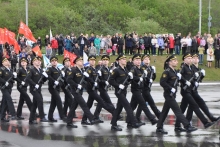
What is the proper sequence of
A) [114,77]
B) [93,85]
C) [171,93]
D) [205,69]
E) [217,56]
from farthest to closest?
1. [205,69]
2. [217,56]
3. [93,85]
4. [114,77]
5. [171,93]

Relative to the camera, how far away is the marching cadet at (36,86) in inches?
634

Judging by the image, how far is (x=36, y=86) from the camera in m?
16.0

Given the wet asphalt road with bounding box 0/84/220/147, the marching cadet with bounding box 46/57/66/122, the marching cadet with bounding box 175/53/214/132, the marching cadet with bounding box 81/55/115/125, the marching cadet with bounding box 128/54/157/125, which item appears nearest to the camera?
the wet asphalt road with bounding box 0/84/220/147

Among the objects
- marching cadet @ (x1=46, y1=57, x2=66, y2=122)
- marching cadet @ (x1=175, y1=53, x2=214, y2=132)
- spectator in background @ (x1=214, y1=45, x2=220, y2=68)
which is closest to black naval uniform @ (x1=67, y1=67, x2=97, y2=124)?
marching cadet @ (x1=46, y1=57, x2=66, y2=122)

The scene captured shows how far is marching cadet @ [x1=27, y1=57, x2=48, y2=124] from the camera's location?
1611 cm

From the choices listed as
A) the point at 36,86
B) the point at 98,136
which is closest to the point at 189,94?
the point at 98,136

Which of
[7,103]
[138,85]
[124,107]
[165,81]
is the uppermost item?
[165,81]

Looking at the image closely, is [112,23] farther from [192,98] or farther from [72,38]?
[192,98]

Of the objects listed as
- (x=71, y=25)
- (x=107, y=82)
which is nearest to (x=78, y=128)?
(x=107, y=82)

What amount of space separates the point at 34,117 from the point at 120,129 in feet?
9.54

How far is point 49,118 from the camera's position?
54.2 ft

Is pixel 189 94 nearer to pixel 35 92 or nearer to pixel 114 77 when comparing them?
pixel 114 77

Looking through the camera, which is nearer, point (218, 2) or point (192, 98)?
point (192, 98)

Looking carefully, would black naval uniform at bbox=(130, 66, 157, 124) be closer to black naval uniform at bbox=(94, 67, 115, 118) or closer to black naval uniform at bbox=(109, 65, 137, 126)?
black naval uniform at bbox=(109, 65, 137, 126)
